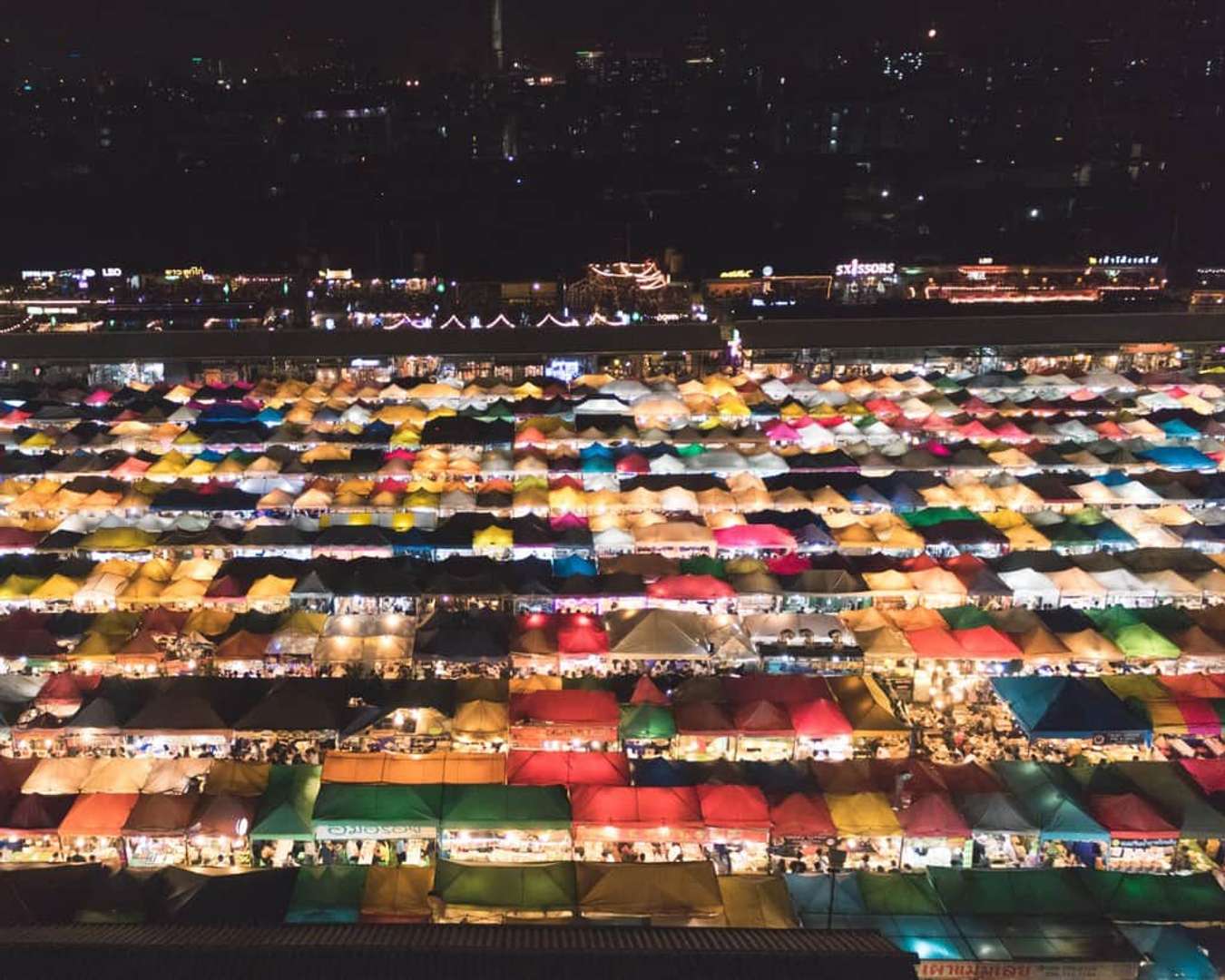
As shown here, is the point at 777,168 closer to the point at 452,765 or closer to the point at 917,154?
the point at 917,154

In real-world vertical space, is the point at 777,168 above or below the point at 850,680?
above

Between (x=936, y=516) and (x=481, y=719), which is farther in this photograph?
(x=936, y=516)

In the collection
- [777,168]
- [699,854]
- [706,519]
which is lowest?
[699,854]

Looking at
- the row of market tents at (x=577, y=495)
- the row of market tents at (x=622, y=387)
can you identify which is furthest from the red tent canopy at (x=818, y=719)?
the row of market tents at (x=622, y=387)

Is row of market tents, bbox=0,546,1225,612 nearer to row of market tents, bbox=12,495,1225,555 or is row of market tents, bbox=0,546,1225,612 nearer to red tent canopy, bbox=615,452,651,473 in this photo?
row of market tents, bbox=12,495,1225,555

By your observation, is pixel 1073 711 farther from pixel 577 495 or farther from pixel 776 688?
pixel 577 495

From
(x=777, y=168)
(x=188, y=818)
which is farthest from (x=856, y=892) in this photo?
(x=777, y=168)

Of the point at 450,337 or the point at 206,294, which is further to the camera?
the point at 206,294

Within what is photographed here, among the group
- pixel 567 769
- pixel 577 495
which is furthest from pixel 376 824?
pixel 577 495

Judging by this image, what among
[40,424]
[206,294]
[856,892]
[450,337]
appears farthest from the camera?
[206,294]
